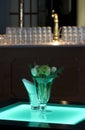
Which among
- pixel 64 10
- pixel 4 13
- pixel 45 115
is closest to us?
pixel 45 115

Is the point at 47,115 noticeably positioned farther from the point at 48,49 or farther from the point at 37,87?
the point at 48,49

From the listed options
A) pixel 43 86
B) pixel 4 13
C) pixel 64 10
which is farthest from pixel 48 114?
pixel 64 10

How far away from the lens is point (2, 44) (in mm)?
5305

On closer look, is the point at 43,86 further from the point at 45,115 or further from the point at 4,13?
the point at 4,13

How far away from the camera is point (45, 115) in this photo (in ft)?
9.78

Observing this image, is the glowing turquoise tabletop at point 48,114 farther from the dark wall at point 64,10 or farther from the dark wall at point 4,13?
the dark wall at point 64,10

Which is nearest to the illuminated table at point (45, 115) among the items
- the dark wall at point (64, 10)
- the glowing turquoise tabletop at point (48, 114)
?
the glowing turquoise tabletop at point (48, 114)

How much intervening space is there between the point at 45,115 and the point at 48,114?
0.13 ft

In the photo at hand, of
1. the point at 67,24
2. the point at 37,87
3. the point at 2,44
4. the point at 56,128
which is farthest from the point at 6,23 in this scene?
the point at 56,128

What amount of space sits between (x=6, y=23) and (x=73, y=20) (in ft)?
3.50

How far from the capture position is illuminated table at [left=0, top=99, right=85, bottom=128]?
2756 mm

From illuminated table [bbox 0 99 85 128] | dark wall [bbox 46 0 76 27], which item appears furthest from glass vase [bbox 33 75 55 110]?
dark wall [bbox 46 0 76 27]

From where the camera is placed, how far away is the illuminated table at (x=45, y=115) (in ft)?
9.04

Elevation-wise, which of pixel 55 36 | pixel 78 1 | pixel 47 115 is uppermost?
pixel 78 1
